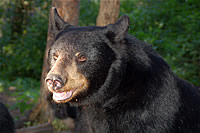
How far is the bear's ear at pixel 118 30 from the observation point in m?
2.80

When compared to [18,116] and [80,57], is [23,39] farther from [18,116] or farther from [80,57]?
[80,57]

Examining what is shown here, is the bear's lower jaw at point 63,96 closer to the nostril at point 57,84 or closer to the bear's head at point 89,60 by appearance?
the bear's head at point 89,60

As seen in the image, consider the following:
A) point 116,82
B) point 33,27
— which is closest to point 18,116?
point 116,82

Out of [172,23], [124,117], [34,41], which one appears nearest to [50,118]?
[124,117]

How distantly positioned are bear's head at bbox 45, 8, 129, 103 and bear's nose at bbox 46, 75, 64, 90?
52 millimetres

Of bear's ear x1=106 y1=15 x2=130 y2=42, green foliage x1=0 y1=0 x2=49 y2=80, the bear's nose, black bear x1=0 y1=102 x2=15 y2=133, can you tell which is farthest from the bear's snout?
green foliage x1=0 y1=0 x2=49 y2=80

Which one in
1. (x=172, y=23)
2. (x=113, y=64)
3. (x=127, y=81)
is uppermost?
(x=113, y=64)

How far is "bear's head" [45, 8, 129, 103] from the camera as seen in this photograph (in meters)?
2.69

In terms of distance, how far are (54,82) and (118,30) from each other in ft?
2.85

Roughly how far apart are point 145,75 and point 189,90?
0.80m

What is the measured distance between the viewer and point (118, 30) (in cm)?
285

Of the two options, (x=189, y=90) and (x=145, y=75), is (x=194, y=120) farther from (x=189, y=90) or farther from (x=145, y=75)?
(x=145, y=75)

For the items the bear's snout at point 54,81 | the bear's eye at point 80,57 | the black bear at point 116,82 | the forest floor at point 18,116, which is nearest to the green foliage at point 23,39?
the forest floor at point 18,116

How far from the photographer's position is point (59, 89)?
2.59 metres
